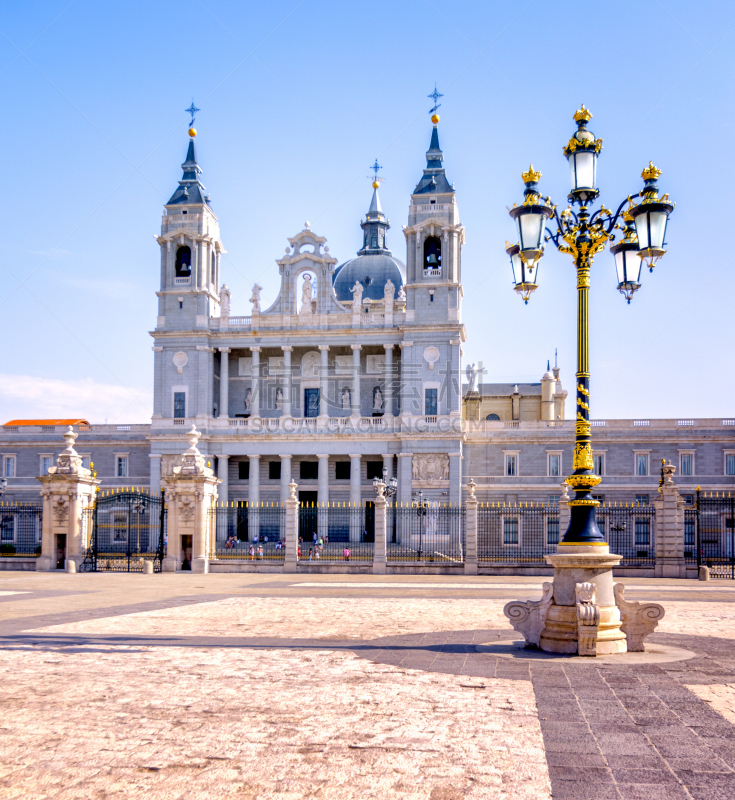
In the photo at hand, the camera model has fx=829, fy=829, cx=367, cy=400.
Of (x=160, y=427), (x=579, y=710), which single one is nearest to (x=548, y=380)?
(x=160, y=427)

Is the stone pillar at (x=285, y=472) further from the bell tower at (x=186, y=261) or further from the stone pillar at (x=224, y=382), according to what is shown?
the bell tower at (x=186, y=261)

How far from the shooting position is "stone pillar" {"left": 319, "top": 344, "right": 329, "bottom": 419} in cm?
5925

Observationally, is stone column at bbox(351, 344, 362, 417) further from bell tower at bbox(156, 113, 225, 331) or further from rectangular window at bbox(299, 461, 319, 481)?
bell tower at bbox(156, 113, 225, 331)

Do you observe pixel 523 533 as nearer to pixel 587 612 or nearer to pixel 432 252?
pixel 432 252

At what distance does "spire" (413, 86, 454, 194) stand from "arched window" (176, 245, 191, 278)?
1715 cm

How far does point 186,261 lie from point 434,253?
18.1 metres

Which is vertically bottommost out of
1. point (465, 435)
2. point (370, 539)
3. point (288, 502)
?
point (370, 539)

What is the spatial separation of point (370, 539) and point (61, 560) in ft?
85.7

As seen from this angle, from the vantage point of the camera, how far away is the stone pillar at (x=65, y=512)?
98.1 feet

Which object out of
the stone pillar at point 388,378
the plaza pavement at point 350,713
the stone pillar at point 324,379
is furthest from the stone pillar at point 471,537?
the stone pillar at point 324,379

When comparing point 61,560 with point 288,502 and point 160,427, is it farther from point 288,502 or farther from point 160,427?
point 160,427

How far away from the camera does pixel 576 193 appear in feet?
38.6

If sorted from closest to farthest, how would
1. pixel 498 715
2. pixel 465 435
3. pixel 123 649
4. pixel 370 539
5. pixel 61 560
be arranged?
pixel 498 715 < pixel 123 649 < pixel 61 560 < pixel 370 539 < pixel 465 435

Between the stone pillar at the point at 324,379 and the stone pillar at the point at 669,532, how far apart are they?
1268 inches
